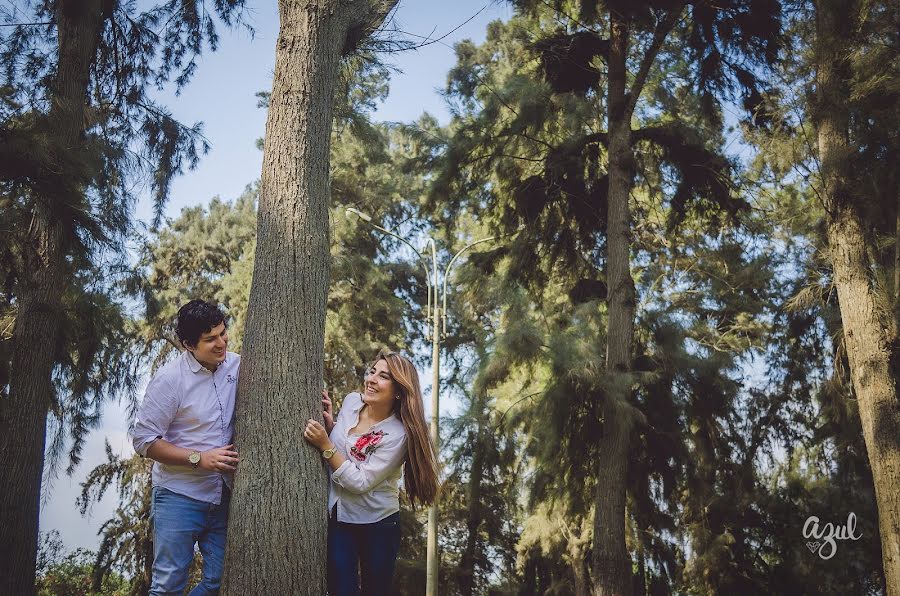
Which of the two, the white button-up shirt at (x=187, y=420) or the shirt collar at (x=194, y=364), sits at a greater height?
the shirt collar at (x=194, y=364)

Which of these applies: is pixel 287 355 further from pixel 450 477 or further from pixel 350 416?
pixel 450 477

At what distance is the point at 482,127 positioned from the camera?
9930mm

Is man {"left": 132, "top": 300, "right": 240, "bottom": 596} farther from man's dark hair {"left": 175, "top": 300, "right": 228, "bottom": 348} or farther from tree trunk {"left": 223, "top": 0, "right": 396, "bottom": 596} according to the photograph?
tree trunk {"left": 223, "top": 0, "right": 396, "bottom": 596}

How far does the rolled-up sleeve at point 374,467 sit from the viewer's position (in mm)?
3465

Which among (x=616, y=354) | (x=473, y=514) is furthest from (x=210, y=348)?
(x=473, y=514)

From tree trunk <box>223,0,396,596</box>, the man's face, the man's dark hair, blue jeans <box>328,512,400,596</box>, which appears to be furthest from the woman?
the man's dark hair

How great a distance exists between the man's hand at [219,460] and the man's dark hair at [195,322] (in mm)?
566

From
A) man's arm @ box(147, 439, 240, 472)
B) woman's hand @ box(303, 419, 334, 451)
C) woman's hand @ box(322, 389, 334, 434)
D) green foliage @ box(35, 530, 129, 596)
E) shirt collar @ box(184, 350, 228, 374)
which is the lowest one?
green foliage @ box(35, 530, 129, 596)

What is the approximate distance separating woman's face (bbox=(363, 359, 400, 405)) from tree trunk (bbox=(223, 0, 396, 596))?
342 millimetres

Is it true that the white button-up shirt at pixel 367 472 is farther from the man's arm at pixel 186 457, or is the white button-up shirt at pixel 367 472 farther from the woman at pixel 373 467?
the man's arm at pixel 186 457

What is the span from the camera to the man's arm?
3.31m

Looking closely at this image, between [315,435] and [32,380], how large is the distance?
5511 mm

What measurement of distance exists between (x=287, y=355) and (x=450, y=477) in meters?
10.3

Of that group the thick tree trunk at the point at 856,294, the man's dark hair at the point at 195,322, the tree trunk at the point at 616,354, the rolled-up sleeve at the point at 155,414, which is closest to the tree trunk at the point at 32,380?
the man's dark hair at the point at 195,322
